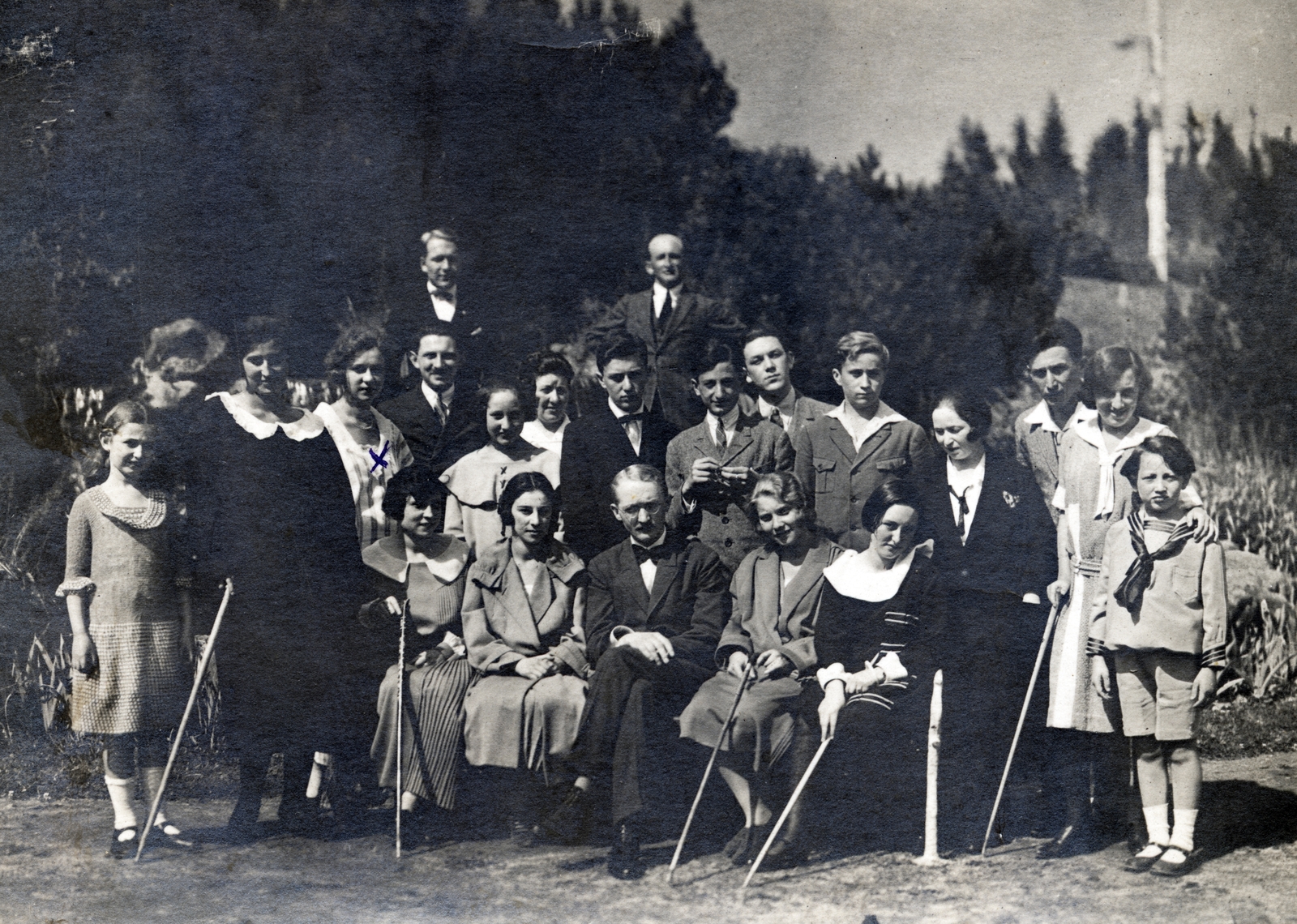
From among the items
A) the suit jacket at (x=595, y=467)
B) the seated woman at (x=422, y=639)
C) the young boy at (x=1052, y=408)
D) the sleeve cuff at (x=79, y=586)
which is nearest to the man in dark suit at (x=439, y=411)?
the seated woman at (x=422, y=639)

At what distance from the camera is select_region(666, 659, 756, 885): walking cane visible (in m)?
4.62

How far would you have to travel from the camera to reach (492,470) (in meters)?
4.80

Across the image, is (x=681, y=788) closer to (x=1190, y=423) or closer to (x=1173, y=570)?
(x=1173, y=570)

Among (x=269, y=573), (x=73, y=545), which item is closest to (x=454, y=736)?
(x=269, y=573)

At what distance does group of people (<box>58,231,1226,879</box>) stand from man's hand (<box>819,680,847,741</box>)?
15 millimetres

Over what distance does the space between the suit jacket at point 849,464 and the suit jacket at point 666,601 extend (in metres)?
0.48

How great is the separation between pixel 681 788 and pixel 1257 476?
2.64 m

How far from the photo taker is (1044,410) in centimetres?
488

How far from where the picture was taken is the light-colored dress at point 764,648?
4.63m

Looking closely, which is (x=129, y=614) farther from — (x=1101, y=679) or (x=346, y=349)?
(x=1101, y=679)

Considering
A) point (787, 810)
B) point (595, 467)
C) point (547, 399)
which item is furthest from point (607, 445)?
point (787, 810)

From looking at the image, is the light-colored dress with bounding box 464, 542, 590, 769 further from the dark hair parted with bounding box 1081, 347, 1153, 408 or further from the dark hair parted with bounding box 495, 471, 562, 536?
the dark hair parted with bounding box 1081, 347, 1153, 408

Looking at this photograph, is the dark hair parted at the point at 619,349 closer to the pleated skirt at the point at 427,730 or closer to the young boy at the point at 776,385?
the young boy at the point at 776,385

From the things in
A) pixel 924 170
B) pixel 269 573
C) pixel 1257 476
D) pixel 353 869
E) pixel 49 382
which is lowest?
pixel 353 869
